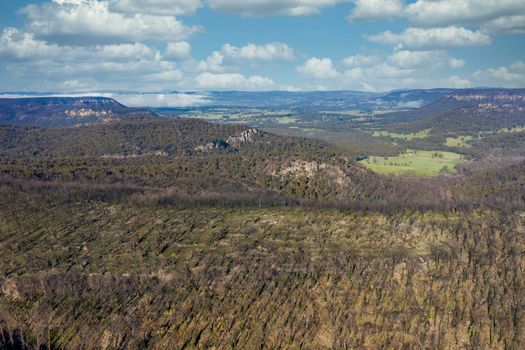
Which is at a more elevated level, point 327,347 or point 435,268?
point 435,268

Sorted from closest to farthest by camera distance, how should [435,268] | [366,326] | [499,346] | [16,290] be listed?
1. [499,346]
2. [366,326]
3. [16,290]
4. [435,268]

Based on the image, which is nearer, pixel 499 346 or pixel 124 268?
pixel 499 346

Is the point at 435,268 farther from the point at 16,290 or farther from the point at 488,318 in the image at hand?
the point at 16,290

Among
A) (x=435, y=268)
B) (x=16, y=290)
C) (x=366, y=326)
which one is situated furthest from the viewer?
(x=435, y=268)

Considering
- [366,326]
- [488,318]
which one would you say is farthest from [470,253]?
[366,326]

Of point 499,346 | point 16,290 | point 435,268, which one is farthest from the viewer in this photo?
point 435,268

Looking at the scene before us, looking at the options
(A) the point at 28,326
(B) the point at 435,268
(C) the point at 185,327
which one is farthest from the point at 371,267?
(A) the point at 28,326

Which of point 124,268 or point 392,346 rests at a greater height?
point 124,268

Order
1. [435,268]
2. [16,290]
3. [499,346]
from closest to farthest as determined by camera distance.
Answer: [499,346], [16,290], [435,268]

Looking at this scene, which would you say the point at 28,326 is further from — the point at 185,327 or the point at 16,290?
the point at 185,327
